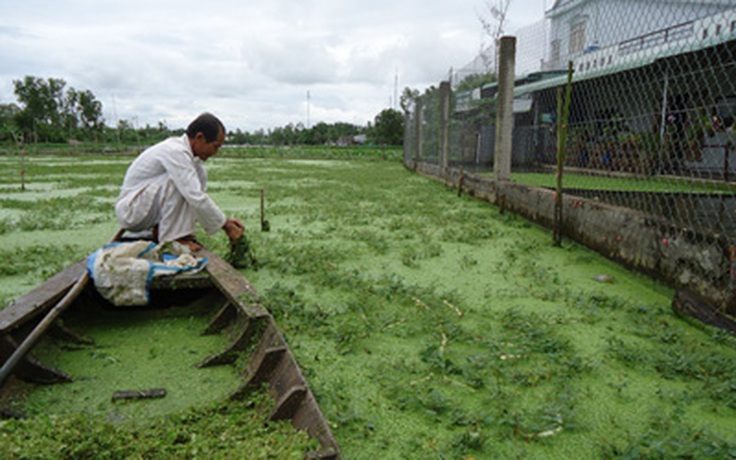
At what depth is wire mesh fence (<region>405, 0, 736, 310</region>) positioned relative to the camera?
4.61 meters

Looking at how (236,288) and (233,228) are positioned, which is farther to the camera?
(233,228)

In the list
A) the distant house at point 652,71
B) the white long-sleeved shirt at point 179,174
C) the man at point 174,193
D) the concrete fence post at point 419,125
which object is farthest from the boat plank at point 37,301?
the concrete fence post at point 419,125

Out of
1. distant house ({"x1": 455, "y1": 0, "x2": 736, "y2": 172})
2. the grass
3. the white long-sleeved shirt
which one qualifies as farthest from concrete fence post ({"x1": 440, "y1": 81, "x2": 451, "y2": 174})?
the white long-sleeved shirt

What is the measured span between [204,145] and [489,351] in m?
2.44

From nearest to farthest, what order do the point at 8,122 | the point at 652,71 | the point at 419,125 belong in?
the point at 652,71 → the point at 419,125 → the point at 8,122

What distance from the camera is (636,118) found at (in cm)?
677

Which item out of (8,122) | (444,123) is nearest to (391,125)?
(444,123)

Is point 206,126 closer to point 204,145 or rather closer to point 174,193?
point 204,145

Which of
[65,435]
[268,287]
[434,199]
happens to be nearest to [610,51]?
[434,199]

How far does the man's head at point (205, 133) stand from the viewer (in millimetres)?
3699

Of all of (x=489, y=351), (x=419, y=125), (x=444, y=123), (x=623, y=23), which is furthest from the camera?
(x=419, y=125)

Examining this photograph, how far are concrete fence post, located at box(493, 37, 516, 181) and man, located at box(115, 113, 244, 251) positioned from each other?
510 cm

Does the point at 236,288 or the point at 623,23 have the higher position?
the point at 623,23

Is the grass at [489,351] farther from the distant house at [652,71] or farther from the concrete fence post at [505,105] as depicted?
the concrete fence post at [505,105]
